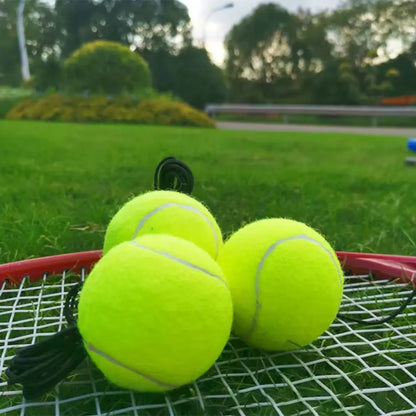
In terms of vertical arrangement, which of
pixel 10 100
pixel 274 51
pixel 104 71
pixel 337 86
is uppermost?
pixel 274 51

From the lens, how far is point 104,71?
16.9 m

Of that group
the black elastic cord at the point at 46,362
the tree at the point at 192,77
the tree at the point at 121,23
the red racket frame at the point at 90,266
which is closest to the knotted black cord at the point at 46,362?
the black elastic cord at the point at 46,362

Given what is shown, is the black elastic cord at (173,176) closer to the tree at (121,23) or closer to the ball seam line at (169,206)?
the ball seam line at (169,206)

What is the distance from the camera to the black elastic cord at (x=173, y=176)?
180 cm

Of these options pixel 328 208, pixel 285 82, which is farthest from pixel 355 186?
pixel 285 82

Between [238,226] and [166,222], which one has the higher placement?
[166,222]

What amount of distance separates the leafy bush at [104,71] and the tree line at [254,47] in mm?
2012

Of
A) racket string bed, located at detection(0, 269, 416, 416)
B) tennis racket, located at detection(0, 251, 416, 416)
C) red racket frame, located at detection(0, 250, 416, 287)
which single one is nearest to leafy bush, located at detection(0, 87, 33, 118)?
red racket frame, located at detection(0, 250, 416, 287)

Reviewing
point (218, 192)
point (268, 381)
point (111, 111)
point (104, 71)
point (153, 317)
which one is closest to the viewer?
point (153, 317)

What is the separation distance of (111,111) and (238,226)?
1310 centimetres

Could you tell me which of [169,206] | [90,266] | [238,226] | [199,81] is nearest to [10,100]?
[199,81]

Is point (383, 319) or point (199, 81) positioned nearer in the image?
point (383, 319)

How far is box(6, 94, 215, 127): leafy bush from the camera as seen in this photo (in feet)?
48.2

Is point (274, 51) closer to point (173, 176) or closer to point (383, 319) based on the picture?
point (173, 176)
